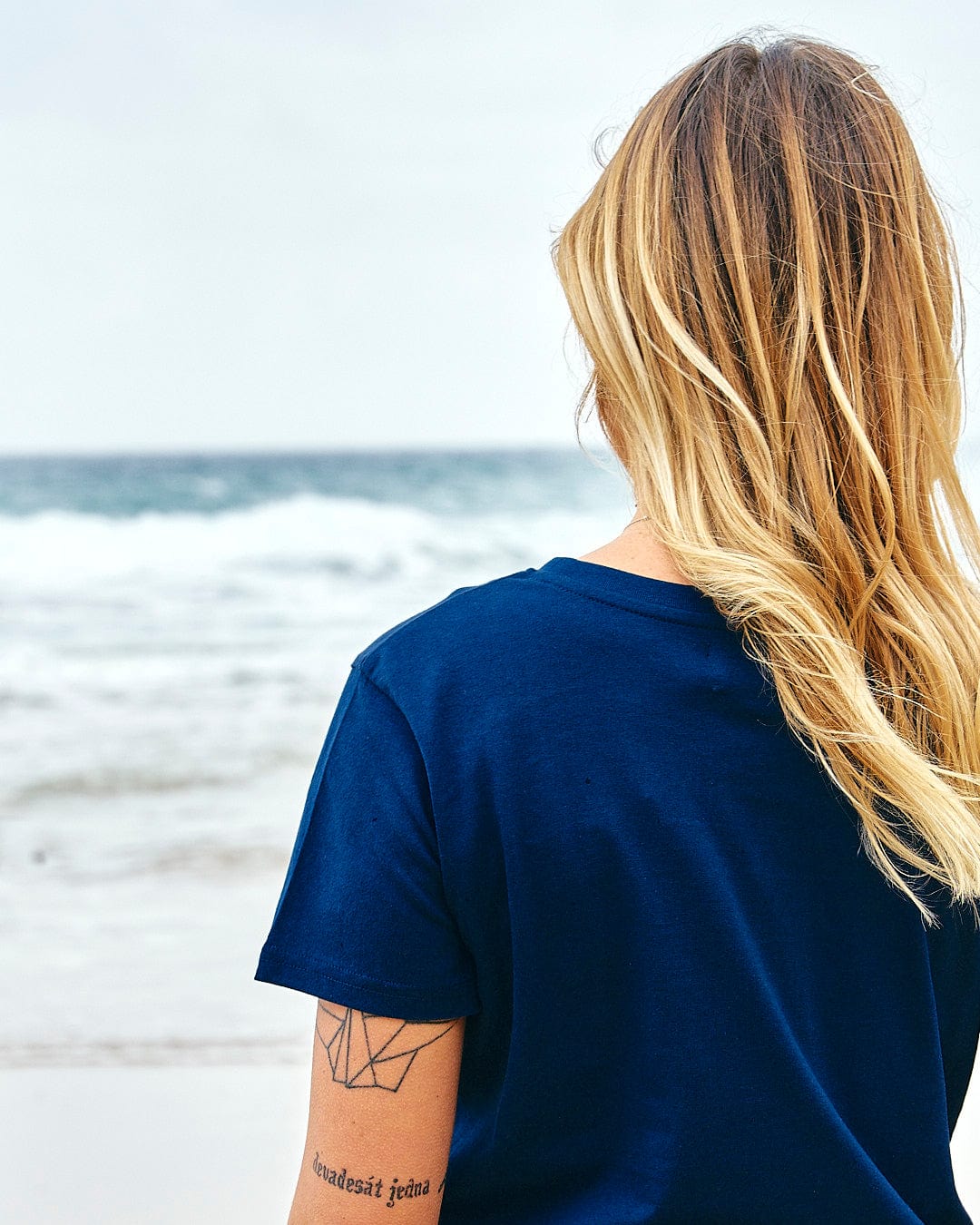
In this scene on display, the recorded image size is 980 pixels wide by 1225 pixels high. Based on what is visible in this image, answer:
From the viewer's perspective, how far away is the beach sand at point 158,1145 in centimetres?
229

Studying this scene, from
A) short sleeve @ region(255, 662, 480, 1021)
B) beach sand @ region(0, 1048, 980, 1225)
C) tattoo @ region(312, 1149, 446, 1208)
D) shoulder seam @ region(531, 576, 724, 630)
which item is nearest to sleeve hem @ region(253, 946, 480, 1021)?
short sleeve @ region(255, 662, 480, 1021)

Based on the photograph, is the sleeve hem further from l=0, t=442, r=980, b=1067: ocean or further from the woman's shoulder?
l=0, t=442, r=980, b=1067: ocean

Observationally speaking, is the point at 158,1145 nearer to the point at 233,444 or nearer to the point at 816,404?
the point at 816,404

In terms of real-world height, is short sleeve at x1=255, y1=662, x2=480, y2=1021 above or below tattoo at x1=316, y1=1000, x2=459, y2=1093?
above

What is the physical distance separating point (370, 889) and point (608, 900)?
0.54ft

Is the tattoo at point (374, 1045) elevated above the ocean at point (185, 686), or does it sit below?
above

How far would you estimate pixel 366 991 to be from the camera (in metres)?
0.75

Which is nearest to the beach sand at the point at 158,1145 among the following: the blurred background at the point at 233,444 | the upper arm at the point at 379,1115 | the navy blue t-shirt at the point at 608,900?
the blurred background at the point at 233,444

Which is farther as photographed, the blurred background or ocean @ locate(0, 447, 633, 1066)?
ocean @ locate(0, 447, 633, 1066)

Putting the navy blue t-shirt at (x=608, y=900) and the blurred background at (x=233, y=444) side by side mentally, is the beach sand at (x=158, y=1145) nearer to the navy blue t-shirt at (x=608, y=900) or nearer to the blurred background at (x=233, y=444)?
the blurred background at (x=233, y=444)

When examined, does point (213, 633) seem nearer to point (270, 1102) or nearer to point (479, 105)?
point (270, 1102)

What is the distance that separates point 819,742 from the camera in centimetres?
76

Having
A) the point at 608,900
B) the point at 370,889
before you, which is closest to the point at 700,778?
the point at 608,900

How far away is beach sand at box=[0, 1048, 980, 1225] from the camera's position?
229 centimetres
